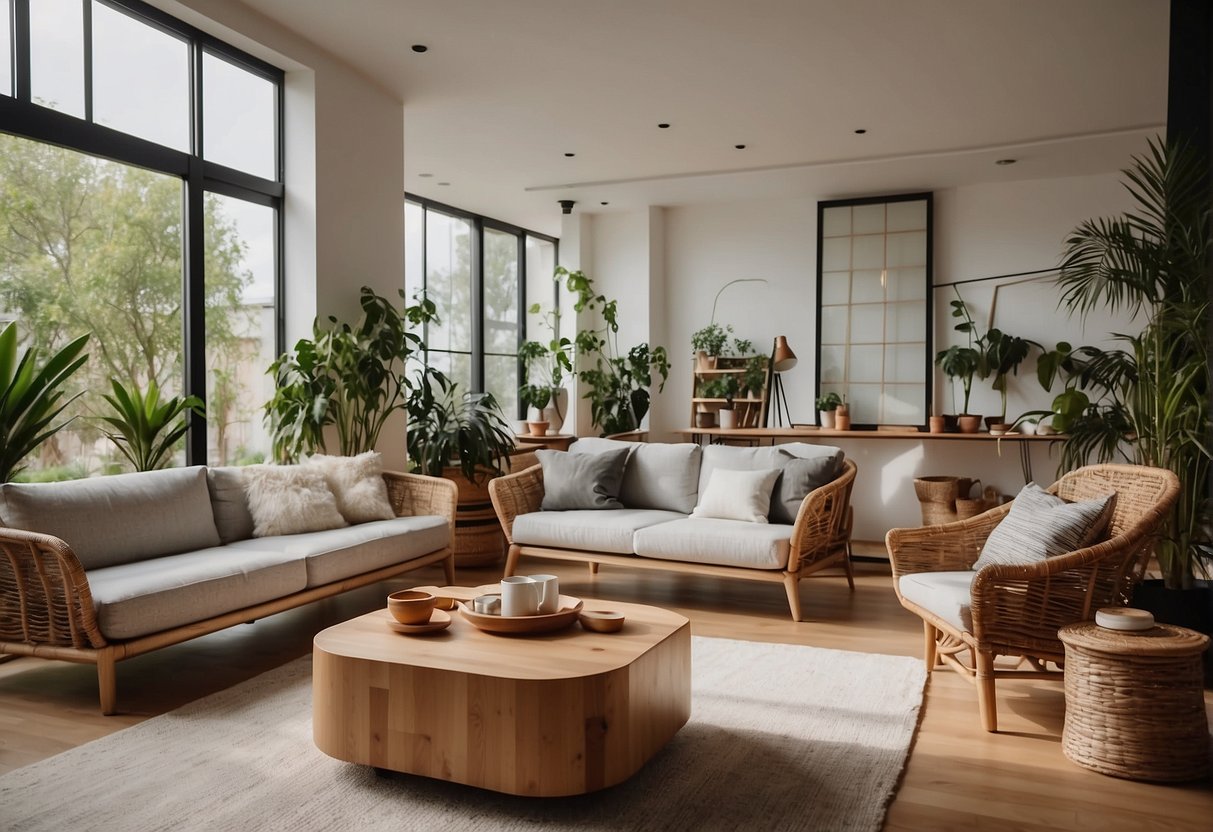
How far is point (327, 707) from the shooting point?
2570 millimetres

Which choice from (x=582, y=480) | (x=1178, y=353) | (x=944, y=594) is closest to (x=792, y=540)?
(x=944, y=594)

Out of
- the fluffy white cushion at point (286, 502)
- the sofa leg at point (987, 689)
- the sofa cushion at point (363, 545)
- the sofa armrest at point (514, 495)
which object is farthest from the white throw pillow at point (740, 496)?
the fluffy white cushion at point (286, 502)

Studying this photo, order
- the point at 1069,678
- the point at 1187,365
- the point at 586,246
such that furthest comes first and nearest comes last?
1. the point at 586,246
2. the point at 1187,365
3. the point at 1069,678

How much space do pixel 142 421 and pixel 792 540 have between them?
2.97m

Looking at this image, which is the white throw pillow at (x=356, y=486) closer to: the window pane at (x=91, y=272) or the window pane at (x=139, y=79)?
the window pane at (x=91, y=272)

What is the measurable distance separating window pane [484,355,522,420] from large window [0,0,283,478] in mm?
3334

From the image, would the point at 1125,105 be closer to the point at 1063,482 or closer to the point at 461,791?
the point at 1063,482

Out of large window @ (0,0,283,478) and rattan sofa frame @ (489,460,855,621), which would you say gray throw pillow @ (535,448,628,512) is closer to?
rattan sofa frame @ (489,460,855,621)

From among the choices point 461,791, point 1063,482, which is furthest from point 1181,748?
point 461,791

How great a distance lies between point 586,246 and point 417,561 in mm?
4504

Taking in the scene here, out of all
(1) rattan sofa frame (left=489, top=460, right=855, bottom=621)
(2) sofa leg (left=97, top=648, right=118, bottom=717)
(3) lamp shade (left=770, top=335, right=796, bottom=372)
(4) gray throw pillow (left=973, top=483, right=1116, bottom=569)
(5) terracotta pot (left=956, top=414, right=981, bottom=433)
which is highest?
(3) lamp shade (left=770, top=335, right=796, bottom=372)

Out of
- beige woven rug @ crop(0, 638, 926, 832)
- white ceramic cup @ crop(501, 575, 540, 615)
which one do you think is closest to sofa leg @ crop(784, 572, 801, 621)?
beige woven rug @ crop(0, 638, 926, 832)

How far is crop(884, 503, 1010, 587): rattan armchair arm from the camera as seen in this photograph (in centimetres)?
362

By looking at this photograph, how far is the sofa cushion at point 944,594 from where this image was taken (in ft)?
9.98
